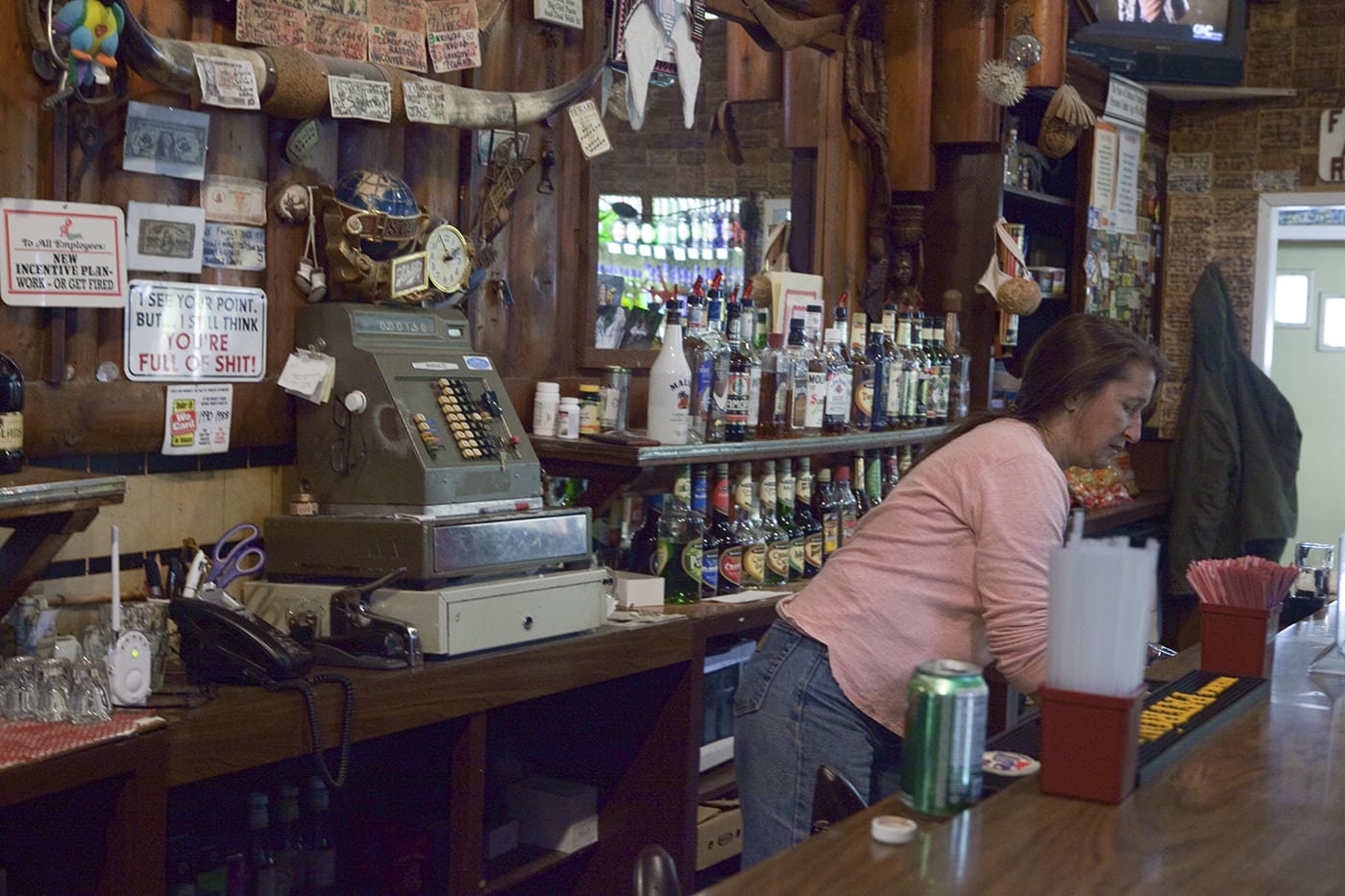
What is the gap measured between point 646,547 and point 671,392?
39cm

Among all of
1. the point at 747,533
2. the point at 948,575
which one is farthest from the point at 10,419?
the point at 747,533

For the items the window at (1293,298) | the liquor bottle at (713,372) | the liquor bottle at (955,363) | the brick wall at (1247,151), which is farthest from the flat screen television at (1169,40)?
the window at (1293,298)

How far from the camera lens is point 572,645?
9.29ft

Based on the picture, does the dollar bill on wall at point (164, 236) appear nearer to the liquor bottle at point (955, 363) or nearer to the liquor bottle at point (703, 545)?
the liquor bottle at point (703, 545)

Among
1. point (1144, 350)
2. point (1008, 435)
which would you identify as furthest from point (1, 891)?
point (1144, 350)

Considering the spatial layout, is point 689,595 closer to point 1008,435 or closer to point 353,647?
point 353,647

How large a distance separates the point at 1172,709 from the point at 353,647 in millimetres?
1344

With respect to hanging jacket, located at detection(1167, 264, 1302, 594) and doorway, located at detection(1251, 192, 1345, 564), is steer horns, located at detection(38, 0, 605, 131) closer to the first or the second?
hanging jacket, located at detection(1167, 264, 1302, 594)

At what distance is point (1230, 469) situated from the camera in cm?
615

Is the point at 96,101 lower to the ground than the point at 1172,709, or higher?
higher

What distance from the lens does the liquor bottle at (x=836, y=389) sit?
3.95m

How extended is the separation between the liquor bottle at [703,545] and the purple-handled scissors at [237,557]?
40.7 inches

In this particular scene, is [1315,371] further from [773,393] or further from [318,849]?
[318,849]

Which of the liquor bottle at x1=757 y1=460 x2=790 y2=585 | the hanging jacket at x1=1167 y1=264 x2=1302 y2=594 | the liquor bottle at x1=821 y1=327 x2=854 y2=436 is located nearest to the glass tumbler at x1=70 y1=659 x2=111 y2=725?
the liquor bottle at x1=757 y1=460 x2=790 y2=585
